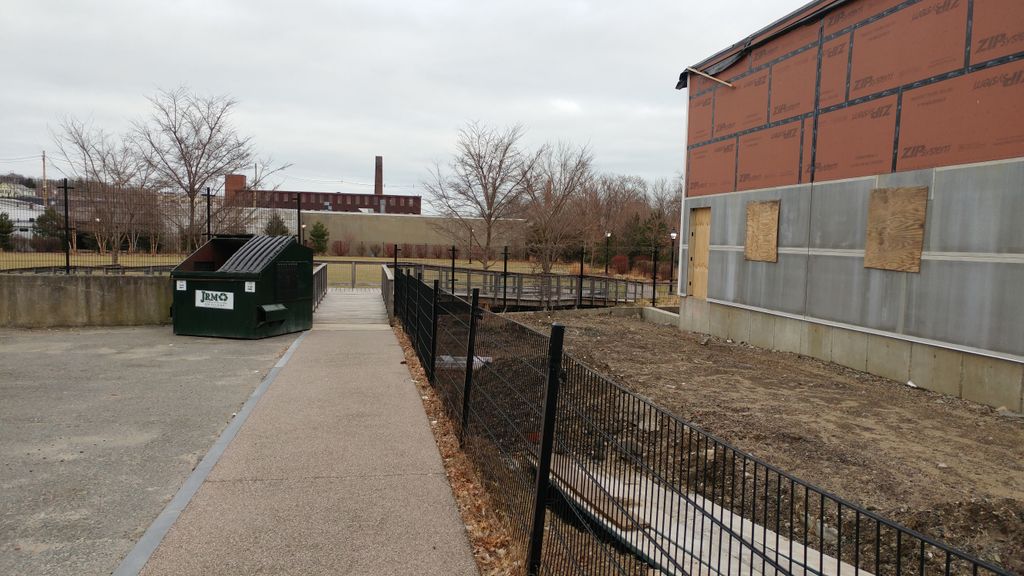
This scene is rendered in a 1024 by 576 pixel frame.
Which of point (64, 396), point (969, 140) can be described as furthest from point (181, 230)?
point (969, 140)

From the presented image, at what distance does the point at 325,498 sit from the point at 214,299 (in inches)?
357

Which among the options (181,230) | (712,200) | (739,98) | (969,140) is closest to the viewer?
(969,140)

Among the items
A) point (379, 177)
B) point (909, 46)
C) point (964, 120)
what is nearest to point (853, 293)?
point (964, 120)

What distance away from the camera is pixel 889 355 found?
449 inches

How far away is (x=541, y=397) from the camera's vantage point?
12.6 feet

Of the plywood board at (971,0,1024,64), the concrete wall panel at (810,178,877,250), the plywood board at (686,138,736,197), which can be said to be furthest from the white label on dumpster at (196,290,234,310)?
the plywood board at (971,0,1024,64)

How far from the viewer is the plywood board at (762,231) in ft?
48.4

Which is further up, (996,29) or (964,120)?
(996,29)

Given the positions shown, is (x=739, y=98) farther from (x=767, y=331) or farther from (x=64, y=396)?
(x=64, y=396)

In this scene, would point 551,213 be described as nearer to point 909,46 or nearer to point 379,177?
point 909,46

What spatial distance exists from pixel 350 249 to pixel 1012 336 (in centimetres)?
5683

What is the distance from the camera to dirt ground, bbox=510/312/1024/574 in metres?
5.48

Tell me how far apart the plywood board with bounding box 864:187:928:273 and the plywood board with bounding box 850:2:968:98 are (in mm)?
1947

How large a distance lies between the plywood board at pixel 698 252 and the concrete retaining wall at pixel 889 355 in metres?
1.13
